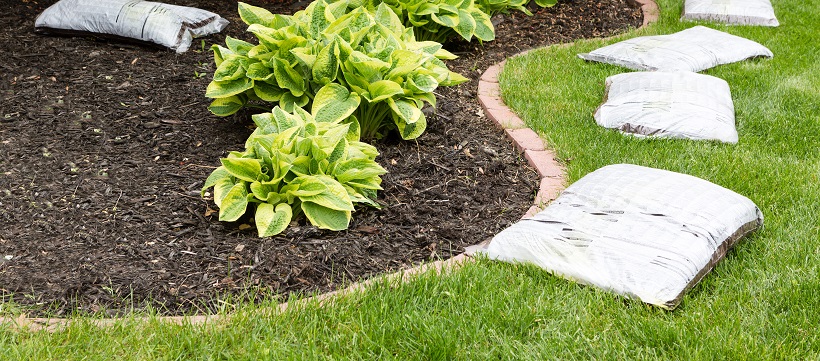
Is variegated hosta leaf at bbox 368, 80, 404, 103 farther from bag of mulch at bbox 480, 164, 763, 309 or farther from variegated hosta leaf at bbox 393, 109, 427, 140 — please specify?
bag of mulch at bbox 480, 164, 763, 309

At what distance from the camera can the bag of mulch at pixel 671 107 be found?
13.9ft

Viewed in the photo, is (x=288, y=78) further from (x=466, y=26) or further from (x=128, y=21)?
(x=128, y=21)

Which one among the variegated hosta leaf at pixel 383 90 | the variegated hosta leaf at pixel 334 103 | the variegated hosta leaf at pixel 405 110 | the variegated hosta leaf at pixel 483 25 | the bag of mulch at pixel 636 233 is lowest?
the variegated hosta leaf at pixel 483 25

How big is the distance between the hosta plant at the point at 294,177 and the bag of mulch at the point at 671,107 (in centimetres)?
151

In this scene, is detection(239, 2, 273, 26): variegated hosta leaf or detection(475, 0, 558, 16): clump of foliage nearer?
detection(239, 2, 273, 26): variegated hosta leaf

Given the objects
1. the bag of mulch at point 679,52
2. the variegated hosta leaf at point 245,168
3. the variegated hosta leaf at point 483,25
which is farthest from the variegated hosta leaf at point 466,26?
the variegated hosta leaf at point 245,168

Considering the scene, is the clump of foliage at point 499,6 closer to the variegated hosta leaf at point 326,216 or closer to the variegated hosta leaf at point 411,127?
the variegated hosta leaf at point 411,127

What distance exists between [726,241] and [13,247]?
2572 mm

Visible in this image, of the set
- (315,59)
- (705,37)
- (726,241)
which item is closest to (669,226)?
(726,241)

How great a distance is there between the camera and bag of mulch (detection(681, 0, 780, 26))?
627 centimetres

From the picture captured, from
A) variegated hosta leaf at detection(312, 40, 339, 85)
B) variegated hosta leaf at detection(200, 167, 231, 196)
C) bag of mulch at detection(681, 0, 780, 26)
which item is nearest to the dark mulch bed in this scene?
variegated hosta leaf at detection(200, 167, 231, 196)

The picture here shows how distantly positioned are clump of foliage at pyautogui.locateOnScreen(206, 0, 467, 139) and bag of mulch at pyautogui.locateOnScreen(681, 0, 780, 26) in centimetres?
300

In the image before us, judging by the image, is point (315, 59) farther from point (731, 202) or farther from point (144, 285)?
point (731, 202)

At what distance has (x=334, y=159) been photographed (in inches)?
137
